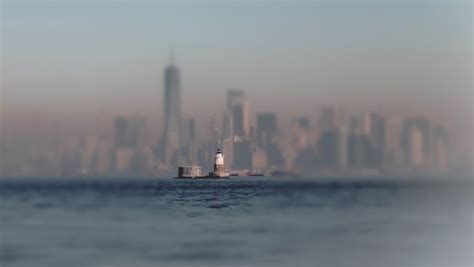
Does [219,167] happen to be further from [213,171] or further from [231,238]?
[231,238]

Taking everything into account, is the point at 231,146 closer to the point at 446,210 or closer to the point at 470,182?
the point at 446,210

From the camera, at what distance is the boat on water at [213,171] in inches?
4572

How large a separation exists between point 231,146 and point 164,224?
63610mm

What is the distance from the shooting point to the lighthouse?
116 m

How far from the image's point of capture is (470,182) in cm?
15675

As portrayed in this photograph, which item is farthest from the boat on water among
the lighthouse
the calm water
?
the calm water

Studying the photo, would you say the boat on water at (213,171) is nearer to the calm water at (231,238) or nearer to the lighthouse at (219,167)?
the lighthouse at (219,167)

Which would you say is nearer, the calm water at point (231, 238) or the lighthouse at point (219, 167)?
the calm water at point (231, 238)

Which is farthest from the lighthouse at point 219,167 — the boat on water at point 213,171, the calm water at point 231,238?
the calm water at point 231,238

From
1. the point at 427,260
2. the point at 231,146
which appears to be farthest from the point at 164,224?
the point at 231,146

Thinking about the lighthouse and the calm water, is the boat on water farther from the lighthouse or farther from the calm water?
the calm water

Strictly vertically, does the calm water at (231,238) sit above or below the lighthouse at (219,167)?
below

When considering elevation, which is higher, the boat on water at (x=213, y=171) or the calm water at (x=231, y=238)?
the boat on water at (x=213, y=171)

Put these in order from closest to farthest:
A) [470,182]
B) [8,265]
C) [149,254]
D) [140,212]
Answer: [8,265] → [149,254] → [140,212] → [470,182]
